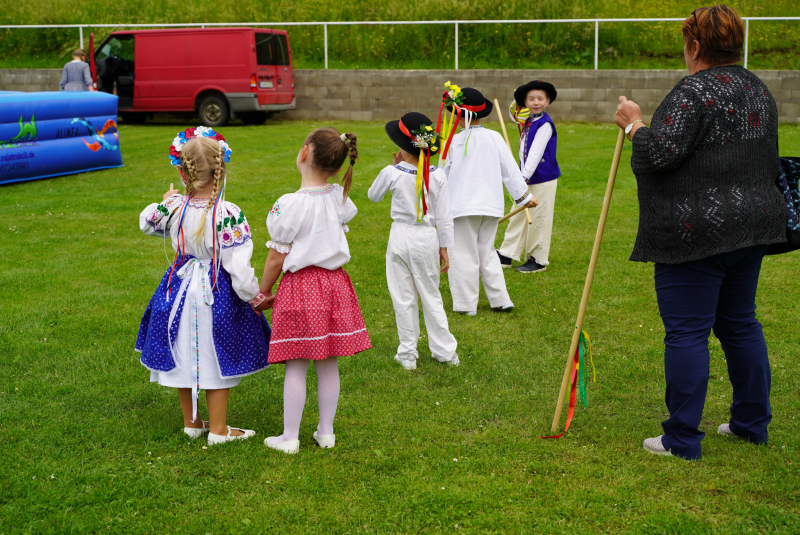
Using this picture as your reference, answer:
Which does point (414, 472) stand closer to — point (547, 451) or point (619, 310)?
point (547, 451)

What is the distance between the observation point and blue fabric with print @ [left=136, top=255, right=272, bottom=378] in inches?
149

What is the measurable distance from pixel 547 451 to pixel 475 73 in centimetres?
1580

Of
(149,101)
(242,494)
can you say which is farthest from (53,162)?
(242,494)

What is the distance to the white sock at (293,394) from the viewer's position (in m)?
3.83

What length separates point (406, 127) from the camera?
15.7ft

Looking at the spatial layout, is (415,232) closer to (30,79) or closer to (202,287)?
(202,287)

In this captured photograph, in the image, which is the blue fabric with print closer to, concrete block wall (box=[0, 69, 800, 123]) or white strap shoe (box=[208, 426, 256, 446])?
white strap shoe (box=[208, 426, 256, 446])

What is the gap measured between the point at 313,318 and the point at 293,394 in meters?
0.38

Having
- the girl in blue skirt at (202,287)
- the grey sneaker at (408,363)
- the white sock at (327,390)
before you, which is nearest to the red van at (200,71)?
the grey sneaker at (408,363)

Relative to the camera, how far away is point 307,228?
3.75m

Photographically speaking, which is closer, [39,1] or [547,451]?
[547,451]

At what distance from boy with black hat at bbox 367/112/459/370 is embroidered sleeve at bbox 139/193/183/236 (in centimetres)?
142

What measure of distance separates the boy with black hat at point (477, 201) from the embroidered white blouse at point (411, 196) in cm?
102

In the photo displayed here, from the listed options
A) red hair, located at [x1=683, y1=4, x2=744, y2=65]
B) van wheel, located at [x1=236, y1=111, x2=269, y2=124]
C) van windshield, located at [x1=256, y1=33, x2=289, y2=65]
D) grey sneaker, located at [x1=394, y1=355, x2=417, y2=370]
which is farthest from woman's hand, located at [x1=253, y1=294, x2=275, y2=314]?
van wheel, located at [x1=236, y1=111, x2=269, y2=124]
